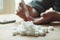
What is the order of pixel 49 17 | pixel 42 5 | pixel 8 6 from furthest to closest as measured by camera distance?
pixel 8 6
pixel 42 5
pixel 49 17

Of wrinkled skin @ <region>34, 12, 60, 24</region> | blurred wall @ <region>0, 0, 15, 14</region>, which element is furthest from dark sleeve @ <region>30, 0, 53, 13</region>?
blurred wall @ <region>0, 0, 15, 14</region>

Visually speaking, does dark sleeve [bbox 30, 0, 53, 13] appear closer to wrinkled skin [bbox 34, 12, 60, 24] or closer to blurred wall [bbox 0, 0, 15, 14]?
wrinkled skin [bbox 34, 12, 60, 24]

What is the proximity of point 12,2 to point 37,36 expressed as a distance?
2.10 metres

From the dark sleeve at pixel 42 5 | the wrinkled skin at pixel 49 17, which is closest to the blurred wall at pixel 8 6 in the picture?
the dark sleeve at pixel 42 5

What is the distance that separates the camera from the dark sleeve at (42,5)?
1.54m

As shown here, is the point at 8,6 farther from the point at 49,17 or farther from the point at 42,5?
the point at 49,17

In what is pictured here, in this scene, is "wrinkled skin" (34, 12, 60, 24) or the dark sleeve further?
the dark sleeve

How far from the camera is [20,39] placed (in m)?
0.67

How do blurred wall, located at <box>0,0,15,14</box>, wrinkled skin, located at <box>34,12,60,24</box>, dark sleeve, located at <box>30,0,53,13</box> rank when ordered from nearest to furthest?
1. wrinkled skin, located at <box>34,12,60,24</box>
2. dark sleeve, located at <box>30,0,53,13</box>
3. blurred wall, located at <box>0,0,15,14</box>

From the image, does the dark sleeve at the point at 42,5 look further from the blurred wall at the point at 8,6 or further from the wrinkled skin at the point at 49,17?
the blurred wall at the point at 8,6

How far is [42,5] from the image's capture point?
63.1 inches

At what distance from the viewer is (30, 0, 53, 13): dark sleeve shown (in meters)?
1.54

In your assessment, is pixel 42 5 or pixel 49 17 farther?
pixel 42 5

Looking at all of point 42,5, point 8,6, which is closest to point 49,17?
point 42,5
